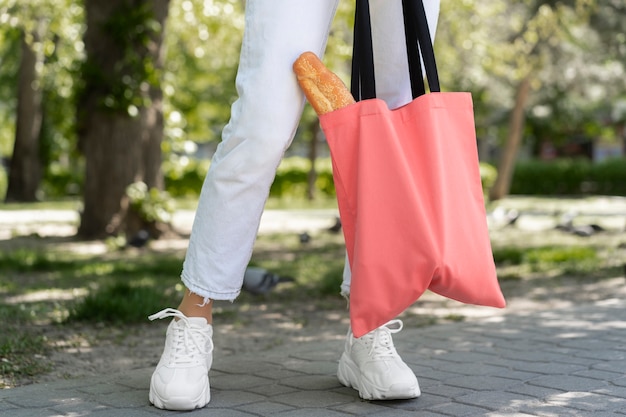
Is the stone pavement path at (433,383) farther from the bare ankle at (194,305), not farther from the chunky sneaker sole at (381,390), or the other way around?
the bare ankle at (194,305)

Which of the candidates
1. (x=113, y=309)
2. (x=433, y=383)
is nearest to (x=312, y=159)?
(x=113, y=309)

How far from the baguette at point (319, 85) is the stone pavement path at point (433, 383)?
906 mm

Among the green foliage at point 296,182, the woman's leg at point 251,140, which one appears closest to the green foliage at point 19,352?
the woman's leg at point 251,140

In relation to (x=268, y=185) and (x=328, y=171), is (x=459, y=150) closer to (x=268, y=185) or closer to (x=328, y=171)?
(x=268, y=185)

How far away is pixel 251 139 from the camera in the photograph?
273cm

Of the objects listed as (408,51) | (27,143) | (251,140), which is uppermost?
(408,51)

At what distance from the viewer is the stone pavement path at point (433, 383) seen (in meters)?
2.74

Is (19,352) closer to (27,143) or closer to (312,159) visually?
(27,143)

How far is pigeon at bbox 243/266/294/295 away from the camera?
552 cm

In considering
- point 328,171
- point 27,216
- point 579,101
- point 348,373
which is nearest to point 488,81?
point 328,171

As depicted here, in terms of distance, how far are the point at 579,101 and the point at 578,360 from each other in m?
31.4

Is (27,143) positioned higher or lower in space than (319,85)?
lower

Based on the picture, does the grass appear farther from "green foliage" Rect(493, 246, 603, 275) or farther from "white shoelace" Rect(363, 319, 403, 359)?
"white shoelace" Rect(363, 319, 403, 359)

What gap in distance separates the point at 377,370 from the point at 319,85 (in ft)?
2.97
